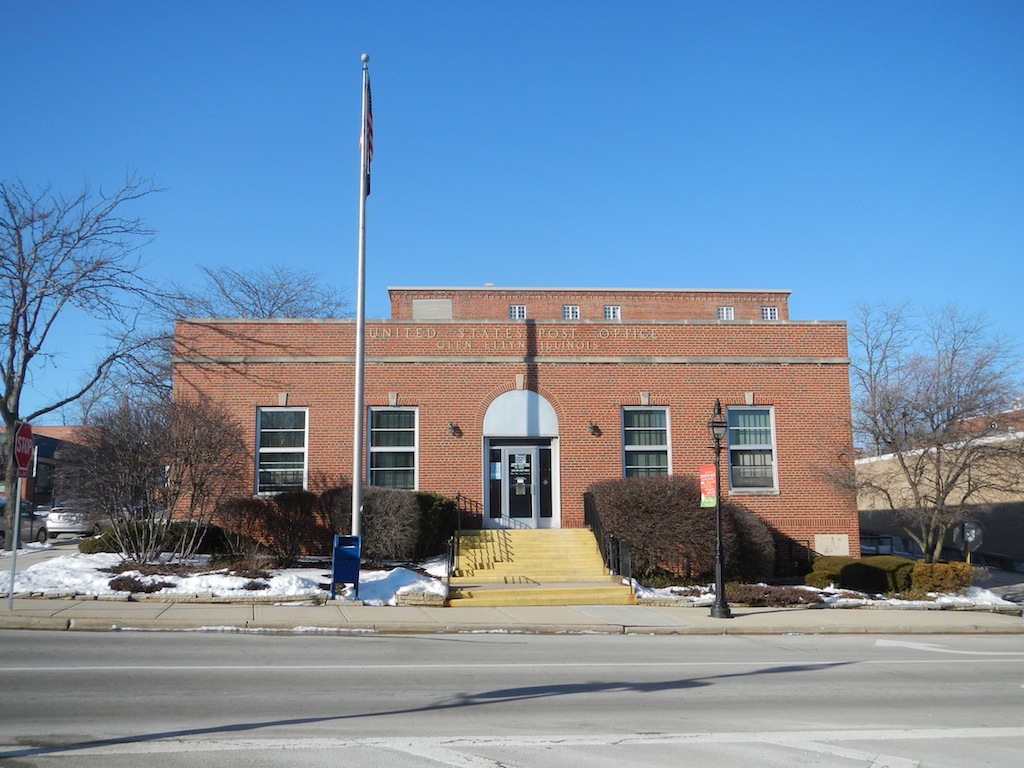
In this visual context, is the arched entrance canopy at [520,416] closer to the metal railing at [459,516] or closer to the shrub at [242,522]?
the metal railing at [459,516]

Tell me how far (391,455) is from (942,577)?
45.6 feet

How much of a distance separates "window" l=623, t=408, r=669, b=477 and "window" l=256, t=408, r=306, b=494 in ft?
28.4

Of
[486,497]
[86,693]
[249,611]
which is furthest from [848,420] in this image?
[86,693]

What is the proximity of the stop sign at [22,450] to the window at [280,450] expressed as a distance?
9473 mm

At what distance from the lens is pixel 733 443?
2452cm

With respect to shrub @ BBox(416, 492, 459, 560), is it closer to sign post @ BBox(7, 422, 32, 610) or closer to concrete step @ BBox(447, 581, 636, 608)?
concrete step @ BBox(447, 581, 636, 608)

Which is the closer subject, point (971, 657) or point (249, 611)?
point (971, 657)

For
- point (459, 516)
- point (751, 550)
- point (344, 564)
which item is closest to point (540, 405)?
point (459, 516)

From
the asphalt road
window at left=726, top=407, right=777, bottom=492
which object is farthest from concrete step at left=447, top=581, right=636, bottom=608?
window at left=726, top=407, right=777, bottom=492

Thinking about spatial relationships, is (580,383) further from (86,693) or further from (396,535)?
(86,693)

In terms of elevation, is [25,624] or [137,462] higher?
[137,462]

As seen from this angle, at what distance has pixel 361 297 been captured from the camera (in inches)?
765

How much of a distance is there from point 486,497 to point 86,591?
10.4 meters

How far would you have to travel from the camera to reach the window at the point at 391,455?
24.0 m
